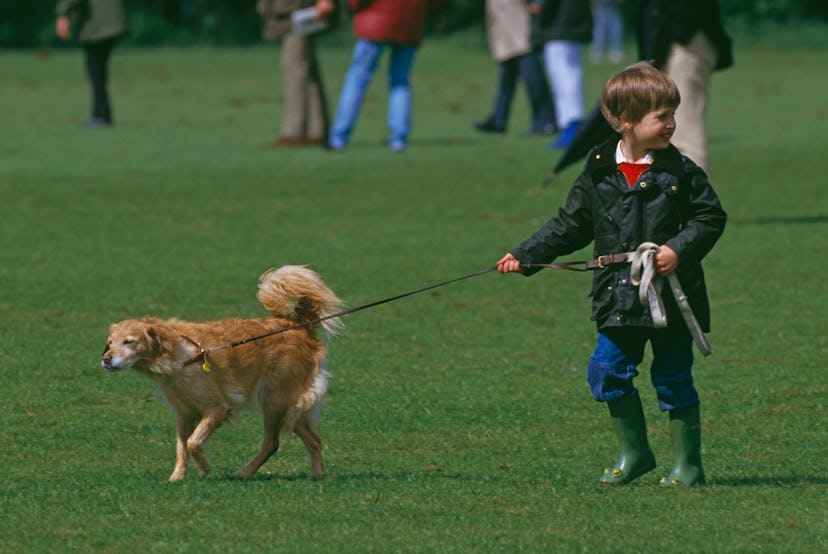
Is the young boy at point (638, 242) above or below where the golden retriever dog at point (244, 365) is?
above

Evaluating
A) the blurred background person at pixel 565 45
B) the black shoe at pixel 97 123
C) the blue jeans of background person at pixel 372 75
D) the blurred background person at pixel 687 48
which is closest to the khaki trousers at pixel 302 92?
the blue jeans of background person at pixel 372 75

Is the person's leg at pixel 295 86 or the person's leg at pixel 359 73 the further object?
the person's leg at pixel 295 86

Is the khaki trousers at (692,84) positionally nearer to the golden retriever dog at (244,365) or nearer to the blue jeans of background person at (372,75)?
the blue jeans of background person at (372,75)

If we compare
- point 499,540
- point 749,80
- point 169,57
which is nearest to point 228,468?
point 499,540

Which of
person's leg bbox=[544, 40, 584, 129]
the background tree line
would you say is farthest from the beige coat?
the background tree line

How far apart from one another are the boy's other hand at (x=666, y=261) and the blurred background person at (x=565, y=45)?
13.3m

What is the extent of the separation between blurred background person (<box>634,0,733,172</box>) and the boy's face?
6647 mm

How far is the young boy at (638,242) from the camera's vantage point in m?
6.03

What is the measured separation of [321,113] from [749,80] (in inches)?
536

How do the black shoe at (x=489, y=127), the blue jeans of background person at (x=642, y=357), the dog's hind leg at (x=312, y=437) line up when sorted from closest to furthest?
the blue jeans of background person at (x=642, y=357) < the dog's hind leg at (x=312, y=437) < the black shoe at (x=489, y=127)

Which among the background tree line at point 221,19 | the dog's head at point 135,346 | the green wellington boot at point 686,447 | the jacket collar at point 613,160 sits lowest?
the background tree line at point 221,19

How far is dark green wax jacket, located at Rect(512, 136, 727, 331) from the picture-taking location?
237 inches

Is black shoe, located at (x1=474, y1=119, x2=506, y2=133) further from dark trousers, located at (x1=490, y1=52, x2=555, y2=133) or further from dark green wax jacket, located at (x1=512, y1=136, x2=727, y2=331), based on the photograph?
dark green wax jacket, located at (x1=512, y1=136, x2=727, y2=331)

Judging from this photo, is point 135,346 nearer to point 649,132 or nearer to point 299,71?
point 649,132
